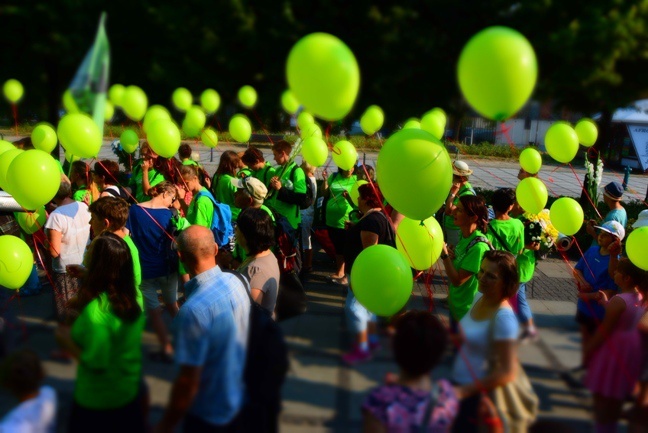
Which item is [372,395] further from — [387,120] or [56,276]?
[387,120]

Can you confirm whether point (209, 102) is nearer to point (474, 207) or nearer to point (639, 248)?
point (474, 207)

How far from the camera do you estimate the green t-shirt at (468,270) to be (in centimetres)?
394

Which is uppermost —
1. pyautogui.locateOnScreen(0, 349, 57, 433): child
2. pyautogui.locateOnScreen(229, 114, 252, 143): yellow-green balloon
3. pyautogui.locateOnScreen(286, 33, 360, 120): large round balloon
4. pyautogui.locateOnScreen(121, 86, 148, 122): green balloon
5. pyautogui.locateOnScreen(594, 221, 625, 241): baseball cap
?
pyautogui.locateOnScreen(286, 33, 360, 120): large round balloon

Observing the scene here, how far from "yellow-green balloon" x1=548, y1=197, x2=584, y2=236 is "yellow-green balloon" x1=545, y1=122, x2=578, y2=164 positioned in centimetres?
57

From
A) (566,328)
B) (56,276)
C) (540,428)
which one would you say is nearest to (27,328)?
(56,276)

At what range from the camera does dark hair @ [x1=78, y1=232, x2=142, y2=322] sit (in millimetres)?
2795

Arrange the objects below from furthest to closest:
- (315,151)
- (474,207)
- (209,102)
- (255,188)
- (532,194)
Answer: (209,102)
(315,151)
(255,188)
(532,194)
(474,207)

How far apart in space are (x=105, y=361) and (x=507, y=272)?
1.86 m

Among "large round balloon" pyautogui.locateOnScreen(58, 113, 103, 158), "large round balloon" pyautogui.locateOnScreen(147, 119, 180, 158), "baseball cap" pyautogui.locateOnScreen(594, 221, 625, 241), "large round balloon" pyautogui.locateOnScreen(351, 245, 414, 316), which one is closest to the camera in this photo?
"large round balloon" pyautogui.locateOnScreen(351, 245, 414, 316)

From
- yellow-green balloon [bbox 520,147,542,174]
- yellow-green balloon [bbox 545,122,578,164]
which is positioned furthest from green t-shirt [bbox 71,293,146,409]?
A: yellow-green balloon [bbox 545,122,578,164]

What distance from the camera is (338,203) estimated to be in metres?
6.48

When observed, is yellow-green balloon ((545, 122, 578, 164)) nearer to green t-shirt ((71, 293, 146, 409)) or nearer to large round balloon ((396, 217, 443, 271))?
large round balloon ((396, 217, 443, 271))

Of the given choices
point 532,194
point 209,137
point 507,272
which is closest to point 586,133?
point 532,194

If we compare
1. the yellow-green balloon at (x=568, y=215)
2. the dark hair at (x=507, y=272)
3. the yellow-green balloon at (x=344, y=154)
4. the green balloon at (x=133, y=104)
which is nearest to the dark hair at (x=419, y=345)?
the dark hair at (x=507, y=272)
